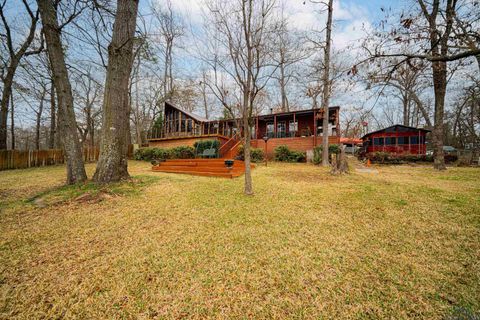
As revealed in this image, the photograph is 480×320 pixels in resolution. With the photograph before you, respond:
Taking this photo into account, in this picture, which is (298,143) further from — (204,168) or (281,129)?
(204,168)

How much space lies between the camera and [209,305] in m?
1.50

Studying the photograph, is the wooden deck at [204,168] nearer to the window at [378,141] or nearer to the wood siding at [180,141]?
the wood siding at [180,141]

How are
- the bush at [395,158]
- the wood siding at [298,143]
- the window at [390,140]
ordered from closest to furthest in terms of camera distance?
the bush at [395,158] < the wood siding at [298,143] < the window at [390,140]

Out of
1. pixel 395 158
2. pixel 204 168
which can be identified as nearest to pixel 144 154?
pixel 204 168

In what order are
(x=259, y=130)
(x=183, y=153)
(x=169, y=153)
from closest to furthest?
(x=183, y=153), (x=169, y=153), (x=259, y=130)

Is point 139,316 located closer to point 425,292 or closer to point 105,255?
point 105,255

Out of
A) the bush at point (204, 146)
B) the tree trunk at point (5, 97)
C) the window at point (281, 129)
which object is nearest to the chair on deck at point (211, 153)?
the bush at point (204, 146)

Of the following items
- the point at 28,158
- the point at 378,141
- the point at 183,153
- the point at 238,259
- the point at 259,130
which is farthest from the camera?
the point at 259,130

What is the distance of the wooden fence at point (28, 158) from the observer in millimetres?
10047

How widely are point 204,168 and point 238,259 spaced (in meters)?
6.48

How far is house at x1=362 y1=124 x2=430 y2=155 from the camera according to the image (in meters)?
17.0

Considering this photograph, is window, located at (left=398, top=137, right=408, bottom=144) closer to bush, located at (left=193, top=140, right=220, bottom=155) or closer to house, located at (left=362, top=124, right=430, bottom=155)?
house, located at (left=362, top=124, right=430, bottom=155)

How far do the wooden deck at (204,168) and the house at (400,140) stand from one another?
1740 cm

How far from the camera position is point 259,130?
63.0 ft
